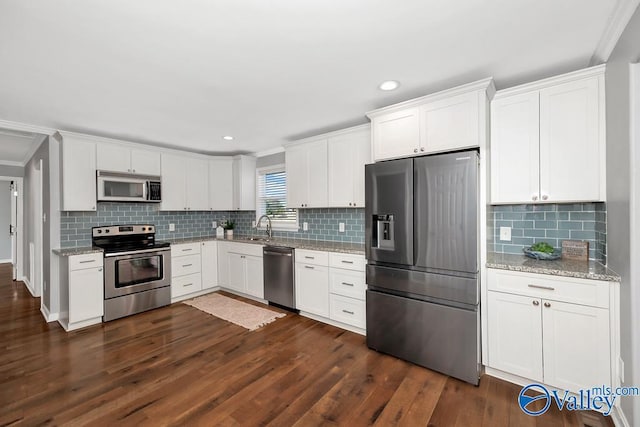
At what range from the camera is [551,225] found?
246 cm

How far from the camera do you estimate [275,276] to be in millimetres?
3861

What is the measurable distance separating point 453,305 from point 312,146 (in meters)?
2.49

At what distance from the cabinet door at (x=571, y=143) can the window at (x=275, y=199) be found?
3.17 m

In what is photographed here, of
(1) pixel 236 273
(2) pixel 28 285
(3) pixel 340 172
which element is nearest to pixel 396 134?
(3) pixel 340 172

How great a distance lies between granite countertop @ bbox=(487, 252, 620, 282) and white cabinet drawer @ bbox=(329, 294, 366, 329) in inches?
54.8

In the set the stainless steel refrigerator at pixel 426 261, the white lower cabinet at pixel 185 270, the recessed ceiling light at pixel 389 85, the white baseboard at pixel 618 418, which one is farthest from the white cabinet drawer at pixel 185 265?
the white baseboard at pixel 618 418

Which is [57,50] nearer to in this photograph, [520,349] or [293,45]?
[293,45]

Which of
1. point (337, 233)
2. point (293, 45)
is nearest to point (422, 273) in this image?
point (337, 233)

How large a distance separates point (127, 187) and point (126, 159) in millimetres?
390

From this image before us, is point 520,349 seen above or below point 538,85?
below

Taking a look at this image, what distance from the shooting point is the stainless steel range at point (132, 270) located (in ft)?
11.6

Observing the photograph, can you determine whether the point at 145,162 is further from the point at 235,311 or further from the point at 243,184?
the point at 235,311

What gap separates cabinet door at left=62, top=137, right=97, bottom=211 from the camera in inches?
135

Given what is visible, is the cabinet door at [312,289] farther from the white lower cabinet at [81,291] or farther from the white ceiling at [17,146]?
the white ceiling at [17,146]
